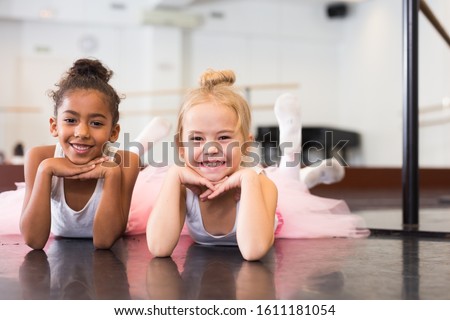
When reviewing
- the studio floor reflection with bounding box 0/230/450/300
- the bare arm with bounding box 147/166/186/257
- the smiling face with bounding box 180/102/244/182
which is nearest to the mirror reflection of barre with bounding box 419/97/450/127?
the studio floor reflection with bounding box 0/230/450/300

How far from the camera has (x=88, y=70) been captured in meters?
1.37

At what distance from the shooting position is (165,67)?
7.15 metres

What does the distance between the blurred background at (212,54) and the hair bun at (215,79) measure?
5.29 m

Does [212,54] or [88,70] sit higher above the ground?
[212,54]

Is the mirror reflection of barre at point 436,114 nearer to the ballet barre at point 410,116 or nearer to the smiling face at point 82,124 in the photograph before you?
the ballet barre at point 410,116

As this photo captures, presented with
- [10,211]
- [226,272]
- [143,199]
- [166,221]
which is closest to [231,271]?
[226,272]

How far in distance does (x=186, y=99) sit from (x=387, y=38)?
598 centimetres

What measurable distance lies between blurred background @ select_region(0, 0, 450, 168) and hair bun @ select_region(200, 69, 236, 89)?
529 cm

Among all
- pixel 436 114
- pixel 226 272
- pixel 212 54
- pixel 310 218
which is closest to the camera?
pixel 226 272

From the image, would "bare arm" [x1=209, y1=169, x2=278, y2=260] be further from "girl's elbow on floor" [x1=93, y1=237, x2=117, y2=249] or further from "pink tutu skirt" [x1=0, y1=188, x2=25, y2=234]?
"pink tutu skirt" [x1=0, y1=188, x2=25, y2=234]

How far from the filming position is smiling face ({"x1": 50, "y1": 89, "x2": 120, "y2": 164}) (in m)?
1.28

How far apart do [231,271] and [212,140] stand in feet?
1.10

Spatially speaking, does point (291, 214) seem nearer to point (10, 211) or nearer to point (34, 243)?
point (34, 243)
